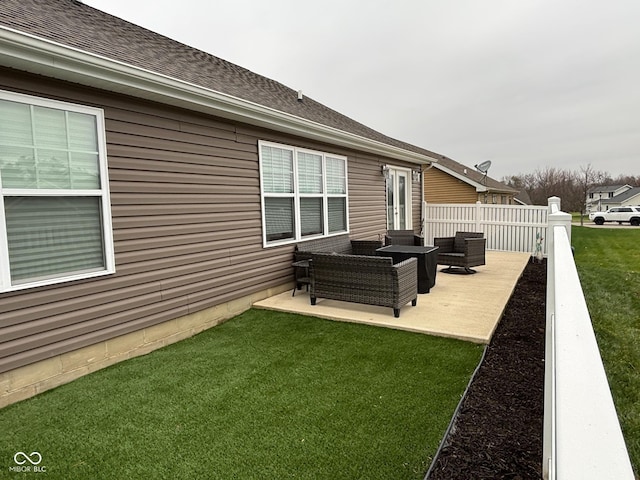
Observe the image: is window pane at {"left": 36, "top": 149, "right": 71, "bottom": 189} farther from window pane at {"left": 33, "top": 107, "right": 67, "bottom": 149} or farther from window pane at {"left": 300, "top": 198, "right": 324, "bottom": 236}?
window pane at {"left": 300, "top": 198, "right": 324, "bottom": 236}

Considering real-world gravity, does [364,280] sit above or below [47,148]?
below

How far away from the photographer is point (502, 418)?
271cm

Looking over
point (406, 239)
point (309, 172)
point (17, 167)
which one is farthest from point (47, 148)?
point (406, 239)

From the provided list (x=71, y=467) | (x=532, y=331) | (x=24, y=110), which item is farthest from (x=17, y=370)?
(x=532, y=331)

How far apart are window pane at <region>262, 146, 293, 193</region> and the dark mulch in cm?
377

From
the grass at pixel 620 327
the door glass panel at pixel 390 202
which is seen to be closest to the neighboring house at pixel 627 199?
the grass at pixel 620 327

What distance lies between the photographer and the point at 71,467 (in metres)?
2.25

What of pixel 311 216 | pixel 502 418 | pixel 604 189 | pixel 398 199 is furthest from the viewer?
pixel 604 189

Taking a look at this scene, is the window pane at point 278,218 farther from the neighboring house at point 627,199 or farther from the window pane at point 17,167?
the neighboring house at point 627,199

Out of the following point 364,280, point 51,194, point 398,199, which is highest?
point 398,199

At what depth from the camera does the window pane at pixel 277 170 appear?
5.75m

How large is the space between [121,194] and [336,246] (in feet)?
13.7

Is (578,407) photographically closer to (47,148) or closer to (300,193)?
(47,148)

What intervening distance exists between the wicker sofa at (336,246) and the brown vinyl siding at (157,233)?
499mm
